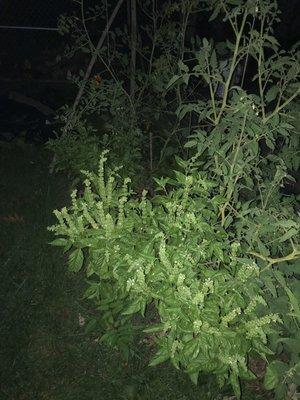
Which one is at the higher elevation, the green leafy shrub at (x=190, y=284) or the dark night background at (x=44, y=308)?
the green leafy shrub at (x=190, y=284)

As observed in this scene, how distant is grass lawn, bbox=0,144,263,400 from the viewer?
2.52 m

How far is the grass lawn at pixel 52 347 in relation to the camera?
252 centimetres

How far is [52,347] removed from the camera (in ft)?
9.04

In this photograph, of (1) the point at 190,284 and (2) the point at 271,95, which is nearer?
(1) the point at 190,284

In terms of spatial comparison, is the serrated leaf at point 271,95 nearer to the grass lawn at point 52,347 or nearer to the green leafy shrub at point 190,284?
the green leafy shrub at point 190,284

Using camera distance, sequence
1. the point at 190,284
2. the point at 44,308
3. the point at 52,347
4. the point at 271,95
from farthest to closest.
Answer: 1. the point at 44,308
2. the point at 52,347
3. the point at 271,95
4. the point at 190,284

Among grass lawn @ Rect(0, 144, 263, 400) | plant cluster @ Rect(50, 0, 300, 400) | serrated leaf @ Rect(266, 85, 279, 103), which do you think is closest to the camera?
plant cluster @ Rect(50, 0, 300, 400)

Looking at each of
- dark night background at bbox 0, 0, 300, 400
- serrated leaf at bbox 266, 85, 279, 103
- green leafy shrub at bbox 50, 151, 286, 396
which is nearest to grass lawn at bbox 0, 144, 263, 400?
dark night background at bbox 0, 0, 300, 400

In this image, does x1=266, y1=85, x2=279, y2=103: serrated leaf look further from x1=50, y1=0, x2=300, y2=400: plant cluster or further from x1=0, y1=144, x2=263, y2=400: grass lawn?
x1=0, y1=144, x2=263, y2=400: grass lawn

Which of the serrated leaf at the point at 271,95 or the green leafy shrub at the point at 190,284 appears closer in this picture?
the green leafy shrub at the point at 190,284

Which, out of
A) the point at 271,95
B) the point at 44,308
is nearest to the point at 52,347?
the point at 44,308

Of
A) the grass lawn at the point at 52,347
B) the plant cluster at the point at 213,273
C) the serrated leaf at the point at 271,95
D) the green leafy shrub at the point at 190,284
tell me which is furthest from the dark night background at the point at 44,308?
the serrated leaf at the point at 271,95

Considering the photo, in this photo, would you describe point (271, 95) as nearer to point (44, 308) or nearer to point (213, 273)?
point (213, 273)

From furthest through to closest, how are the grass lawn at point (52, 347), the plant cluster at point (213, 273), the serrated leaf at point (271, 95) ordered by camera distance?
the grass lawn at point (52, 347) → the serrated leaf at point (271, 95) → the plant cluster at point (213, 273)
